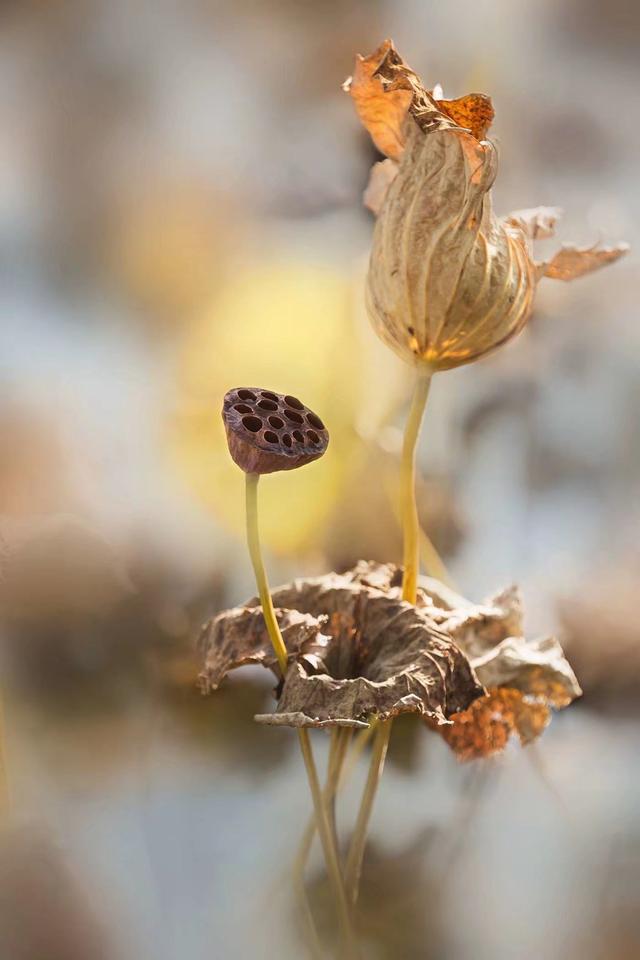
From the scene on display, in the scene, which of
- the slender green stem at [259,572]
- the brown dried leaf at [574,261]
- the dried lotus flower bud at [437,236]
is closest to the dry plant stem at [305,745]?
the slender green stem at [259,572]

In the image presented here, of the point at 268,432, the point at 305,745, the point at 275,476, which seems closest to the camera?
the point at 268,432

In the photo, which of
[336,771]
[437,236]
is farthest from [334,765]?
[437,236]

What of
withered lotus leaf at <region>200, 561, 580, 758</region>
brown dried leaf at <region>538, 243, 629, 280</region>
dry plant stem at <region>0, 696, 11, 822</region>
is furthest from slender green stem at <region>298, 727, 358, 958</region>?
brown dried leaf at <region>538, 243, 629, 280</region>

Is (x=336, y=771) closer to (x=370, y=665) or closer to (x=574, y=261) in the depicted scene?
(x=370, y=665)

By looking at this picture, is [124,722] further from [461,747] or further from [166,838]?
[461,747]

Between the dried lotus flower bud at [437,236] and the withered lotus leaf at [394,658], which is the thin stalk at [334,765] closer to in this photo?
the withered lotus leaf at [394,658]

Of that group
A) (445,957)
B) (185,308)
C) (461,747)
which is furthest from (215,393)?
(445,957)
